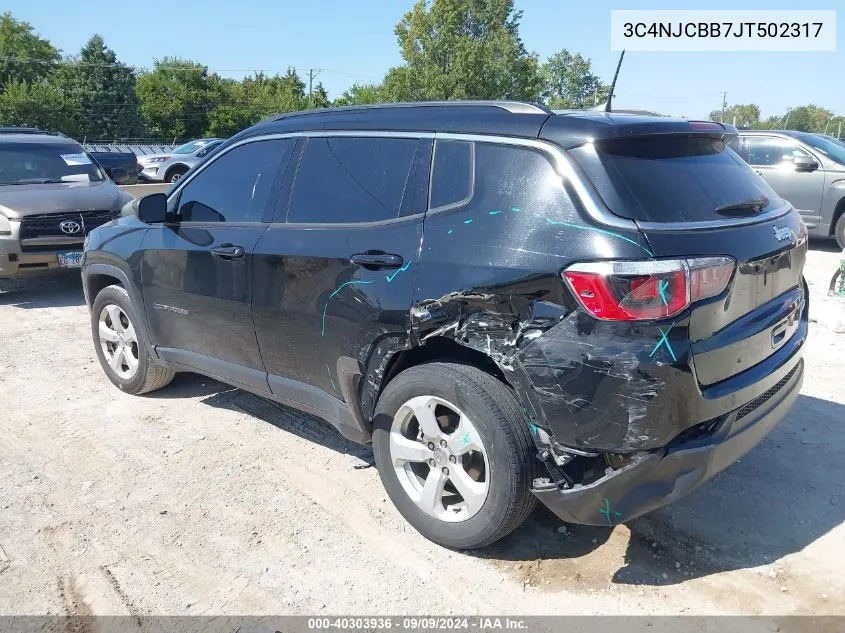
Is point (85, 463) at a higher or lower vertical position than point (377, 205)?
lower

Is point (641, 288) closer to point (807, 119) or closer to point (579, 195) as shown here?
point (579, 195)

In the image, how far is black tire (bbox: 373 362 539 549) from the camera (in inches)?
109

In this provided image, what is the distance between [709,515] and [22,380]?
196 inches

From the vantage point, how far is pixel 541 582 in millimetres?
2939

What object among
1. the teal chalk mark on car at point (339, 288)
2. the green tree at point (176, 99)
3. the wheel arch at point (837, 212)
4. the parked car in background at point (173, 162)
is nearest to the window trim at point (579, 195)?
the teal chalk mark on car at point (339, 288)

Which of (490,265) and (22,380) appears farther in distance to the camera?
(22,380)

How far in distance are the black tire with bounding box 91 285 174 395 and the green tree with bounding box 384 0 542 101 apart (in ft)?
161

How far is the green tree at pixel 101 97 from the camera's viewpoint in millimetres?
57250

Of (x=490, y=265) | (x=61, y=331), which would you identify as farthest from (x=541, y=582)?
(x=61, y=331)

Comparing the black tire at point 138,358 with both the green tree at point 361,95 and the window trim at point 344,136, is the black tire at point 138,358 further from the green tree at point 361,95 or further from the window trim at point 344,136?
the green tree at point 361,95

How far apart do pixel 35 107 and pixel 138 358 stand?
2251 inches

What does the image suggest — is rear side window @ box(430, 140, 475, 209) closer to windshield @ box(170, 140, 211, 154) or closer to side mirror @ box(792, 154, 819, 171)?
side mirror @ box(792, 154, 819, 171)

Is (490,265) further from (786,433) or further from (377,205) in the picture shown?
(786,433)

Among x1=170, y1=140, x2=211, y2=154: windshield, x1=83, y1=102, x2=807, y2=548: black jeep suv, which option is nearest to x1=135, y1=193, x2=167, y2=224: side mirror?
x1=83, y1=102, x2=807, y2=548: black jeep suv
